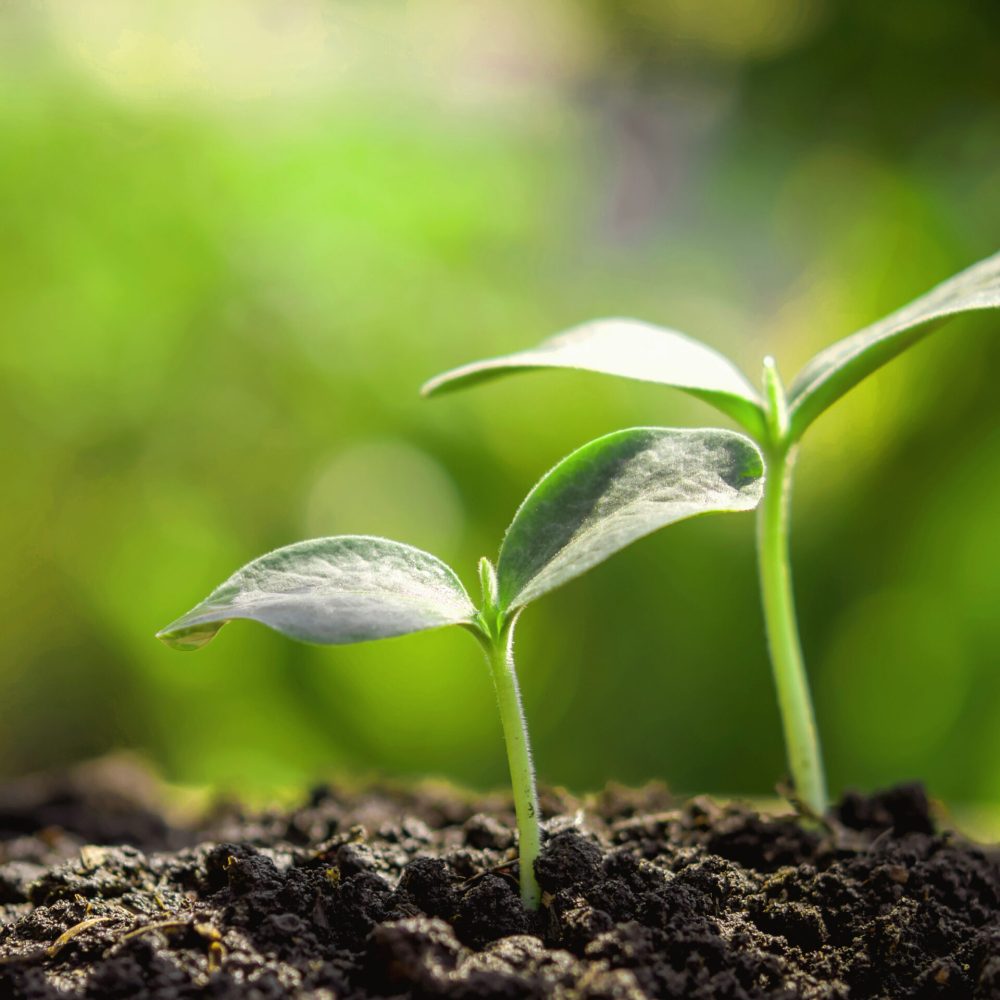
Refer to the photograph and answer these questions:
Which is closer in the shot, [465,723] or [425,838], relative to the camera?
[425,838]

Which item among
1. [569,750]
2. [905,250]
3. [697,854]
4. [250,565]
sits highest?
[905,250]

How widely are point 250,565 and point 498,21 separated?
218 cm

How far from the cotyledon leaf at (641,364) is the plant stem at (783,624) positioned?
4cm

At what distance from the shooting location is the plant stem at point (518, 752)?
0.65 metres

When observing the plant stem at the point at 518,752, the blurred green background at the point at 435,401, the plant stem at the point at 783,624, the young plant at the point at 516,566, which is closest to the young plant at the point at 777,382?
the plant stem at the point at 783,624

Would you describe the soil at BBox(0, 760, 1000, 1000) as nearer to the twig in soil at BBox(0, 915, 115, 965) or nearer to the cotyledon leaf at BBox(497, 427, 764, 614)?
the twig in soil at BBox(0, 915, 115, 965)

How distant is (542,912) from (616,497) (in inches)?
10.5

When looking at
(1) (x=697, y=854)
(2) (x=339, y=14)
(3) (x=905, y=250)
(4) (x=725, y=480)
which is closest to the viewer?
(4) (x=725, y=480)

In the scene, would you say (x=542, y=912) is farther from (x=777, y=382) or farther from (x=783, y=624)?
(x=777, y=382)

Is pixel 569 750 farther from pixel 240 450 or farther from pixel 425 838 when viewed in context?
pixel 425 838

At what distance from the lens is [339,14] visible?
2.37 metres

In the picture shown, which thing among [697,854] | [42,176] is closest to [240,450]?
[42,176]

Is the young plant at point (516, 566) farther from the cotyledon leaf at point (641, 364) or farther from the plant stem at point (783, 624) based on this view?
the plant stem at point (783, 624)

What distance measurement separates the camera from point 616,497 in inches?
25.4
